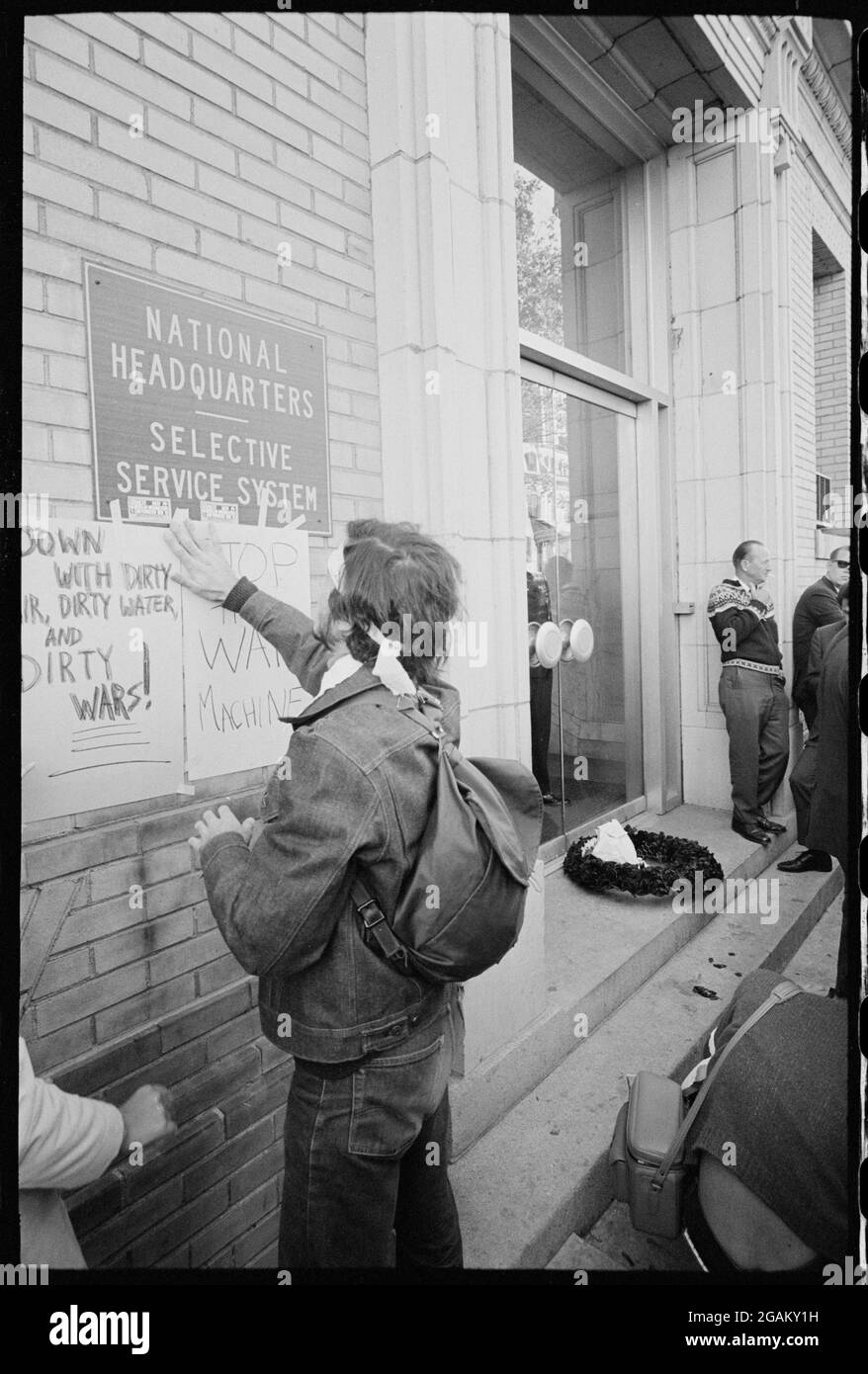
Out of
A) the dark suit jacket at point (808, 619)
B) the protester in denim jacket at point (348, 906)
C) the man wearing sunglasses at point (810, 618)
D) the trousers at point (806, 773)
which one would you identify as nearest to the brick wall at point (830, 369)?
the man wearing sunglasses at point (810, 618)

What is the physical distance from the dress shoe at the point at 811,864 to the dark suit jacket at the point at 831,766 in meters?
2.26

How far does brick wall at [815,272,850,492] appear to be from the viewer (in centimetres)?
679

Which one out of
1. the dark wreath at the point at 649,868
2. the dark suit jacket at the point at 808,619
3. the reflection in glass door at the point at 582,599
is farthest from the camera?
the dark suit jacket at the point at 808,619

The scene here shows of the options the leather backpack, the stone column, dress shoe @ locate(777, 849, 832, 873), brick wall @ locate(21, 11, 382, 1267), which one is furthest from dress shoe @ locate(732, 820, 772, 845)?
the leather backpack

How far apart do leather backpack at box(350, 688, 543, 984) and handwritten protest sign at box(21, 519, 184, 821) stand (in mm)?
736

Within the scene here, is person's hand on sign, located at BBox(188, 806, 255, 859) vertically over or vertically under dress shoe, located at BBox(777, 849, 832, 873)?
over

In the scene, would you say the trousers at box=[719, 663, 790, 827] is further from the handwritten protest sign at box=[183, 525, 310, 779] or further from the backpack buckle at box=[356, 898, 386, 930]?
the backpack buckle at box=[356, 898, 386, 930]

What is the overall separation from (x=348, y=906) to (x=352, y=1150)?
18.9 inches

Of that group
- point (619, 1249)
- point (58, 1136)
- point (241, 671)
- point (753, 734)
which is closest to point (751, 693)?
point (753, 734)

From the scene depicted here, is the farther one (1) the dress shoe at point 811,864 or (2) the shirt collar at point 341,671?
(1) the dress shoe at point 811,864

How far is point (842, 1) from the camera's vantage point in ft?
3.56

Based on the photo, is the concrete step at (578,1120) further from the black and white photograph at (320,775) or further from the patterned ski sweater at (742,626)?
the patterned ski sweater at (742,626)

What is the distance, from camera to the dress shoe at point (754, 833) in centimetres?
458

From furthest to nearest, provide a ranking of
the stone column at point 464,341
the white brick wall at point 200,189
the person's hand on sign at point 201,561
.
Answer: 1. the stone column at point 464,341
2. the person's hand on sign at point 201,561
3. the white brick wall at point 200,189
